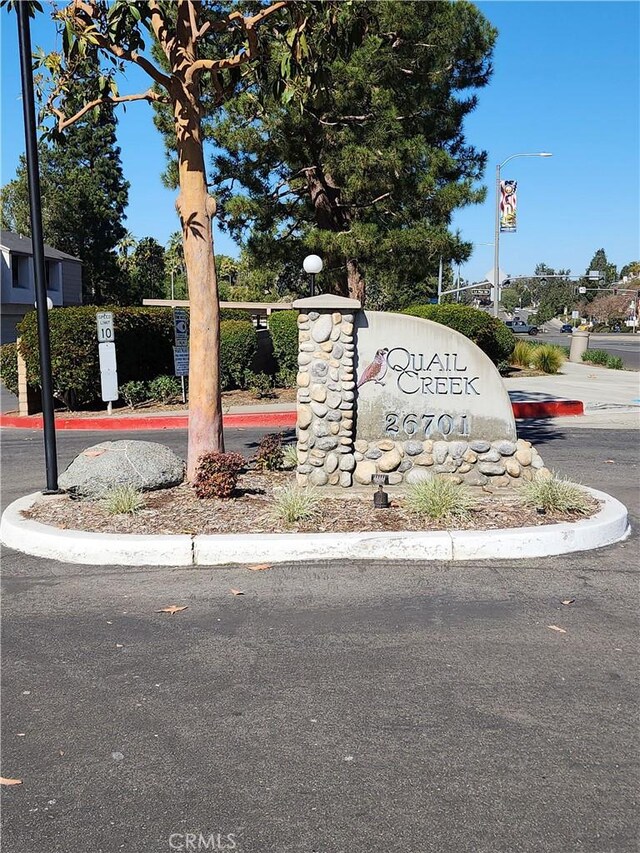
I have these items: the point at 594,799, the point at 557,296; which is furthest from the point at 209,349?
the point at 557,296

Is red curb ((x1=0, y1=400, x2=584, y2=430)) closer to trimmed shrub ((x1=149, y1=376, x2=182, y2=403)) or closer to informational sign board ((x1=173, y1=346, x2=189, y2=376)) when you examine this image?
informational sign board ((x1=173, y1=346, x2=189, y2=376))

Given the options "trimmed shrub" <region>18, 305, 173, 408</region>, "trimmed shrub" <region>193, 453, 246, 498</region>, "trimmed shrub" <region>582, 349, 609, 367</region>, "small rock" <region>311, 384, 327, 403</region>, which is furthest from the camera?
"trimmed shrub" <region>582, 349, 609, 367</region>

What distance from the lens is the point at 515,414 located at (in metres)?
16.3

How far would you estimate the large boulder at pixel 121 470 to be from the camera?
764 cm

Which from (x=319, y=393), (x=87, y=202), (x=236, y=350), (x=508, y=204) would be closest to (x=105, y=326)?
(x=236, y=350)

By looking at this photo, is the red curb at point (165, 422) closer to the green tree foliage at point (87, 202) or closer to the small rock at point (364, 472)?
the small rock at point (364, 472)

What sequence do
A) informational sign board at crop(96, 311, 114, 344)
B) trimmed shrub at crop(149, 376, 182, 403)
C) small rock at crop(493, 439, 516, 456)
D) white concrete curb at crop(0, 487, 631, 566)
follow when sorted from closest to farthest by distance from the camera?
white concrete curb at crop(0, 487, 631, 566)
small rock at crop(493, 439, 516, 456)
informational sign board at crop(96, 311, 114, 344)
trimmed shrub at crop(149, 376, 182, 403)

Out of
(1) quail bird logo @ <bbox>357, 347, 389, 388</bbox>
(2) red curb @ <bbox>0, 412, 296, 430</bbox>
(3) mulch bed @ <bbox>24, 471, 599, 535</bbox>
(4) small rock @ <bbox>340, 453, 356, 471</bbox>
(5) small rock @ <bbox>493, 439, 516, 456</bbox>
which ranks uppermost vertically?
(1) quail bird logo @ <bbox>357, 347, 389, 388</bbox>

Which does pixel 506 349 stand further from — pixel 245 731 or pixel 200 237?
pixel 245 731

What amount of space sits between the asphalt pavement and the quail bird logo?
2.36 metres

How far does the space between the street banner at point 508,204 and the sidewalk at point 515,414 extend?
17.1 m

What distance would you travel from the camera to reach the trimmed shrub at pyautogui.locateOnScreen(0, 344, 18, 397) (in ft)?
56.8

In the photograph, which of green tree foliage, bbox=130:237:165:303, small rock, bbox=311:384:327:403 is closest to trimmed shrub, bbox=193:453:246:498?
small rock, bbox=311:384:327:403

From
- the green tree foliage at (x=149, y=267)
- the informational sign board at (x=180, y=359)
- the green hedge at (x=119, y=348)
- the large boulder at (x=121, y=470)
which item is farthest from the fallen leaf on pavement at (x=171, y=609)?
the green tree foliage at (x=149, y=267)
